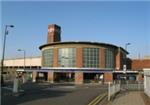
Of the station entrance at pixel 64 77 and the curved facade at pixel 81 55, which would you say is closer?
the curved facade at pixel 81 55

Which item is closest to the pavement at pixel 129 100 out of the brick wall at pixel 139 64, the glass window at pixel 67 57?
the glass window at pixel 67 57

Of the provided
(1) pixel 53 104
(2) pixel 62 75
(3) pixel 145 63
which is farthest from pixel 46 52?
(1) pixel 53 104

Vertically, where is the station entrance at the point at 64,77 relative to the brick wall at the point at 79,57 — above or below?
below

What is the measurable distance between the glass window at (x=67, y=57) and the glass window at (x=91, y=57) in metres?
3.19

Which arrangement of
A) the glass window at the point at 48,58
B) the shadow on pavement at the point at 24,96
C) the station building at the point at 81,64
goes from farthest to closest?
the glass window at the point at 48,58, the station building at the point at 81,64, the shadow on pavement at the point at 24,96

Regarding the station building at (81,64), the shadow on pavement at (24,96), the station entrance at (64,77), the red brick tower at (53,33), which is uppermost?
the red brick tower at (53,33)

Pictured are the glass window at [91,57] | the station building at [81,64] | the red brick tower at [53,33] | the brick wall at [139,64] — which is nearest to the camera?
the station building at [81,64]

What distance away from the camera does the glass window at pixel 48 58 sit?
9309 centimetres

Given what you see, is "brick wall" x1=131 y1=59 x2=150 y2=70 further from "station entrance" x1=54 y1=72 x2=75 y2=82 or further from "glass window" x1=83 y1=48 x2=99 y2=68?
"station entrance" x1=54 y1=72 x2=75 y2=82

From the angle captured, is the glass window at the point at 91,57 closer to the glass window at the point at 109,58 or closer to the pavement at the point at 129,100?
the glass window at the point at 109,58

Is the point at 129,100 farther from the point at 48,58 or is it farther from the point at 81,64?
the point at 48,58

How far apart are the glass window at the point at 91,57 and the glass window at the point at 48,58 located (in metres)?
11.2

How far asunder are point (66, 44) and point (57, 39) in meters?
28.5

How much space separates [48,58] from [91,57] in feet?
47.0
